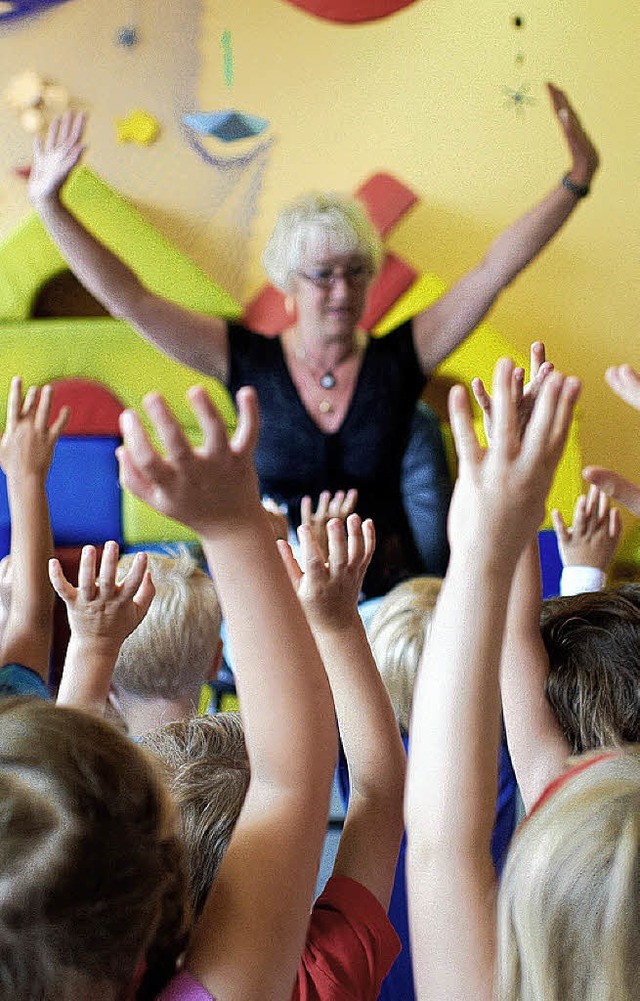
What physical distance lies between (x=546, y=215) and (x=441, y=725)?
143cm

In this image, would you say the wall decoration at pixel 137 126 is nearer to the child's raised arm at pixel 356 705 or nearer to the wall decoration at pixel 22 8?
the wall decoration at pixel 22 8

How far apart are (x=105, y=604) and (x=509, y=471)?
448mm

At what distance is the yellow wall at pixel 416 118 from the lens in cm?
312

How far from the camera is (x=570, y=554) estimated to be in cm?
134

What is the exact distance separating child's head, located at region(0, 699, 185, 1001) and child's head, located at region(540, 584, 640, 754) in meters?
0.43

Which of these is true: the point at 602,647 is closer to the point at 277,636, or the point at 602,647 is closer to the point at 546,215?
the point at 277,636

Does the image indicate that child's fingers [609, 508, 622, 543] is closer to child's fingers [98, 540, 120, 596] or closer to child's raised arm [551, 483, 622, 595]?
child's raised arm [551, 483, 622, 595]

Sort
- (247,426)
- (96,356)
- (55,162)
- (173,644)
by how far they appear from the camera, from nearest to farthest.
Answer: (247,426) → (173,644) → (55,162) → (96,356)

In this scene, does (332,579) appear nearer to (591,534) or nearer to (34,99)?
(591,534)

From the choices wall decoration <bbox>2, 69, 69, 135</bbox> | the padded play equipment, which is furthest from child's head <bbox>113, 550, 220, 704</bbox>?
wall decoration <bbox>2, 69, 69, 135</bbox>

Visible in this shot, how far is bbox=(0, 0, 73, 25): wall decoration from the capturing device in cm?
306

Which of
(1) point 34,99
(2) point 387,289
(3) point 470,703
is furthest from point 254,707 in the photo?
(1) point 34,99

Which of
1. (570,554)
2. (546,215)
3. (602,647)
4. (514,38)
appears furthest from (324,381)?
(514,38)

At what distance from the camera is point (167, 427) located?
564 millimetres
